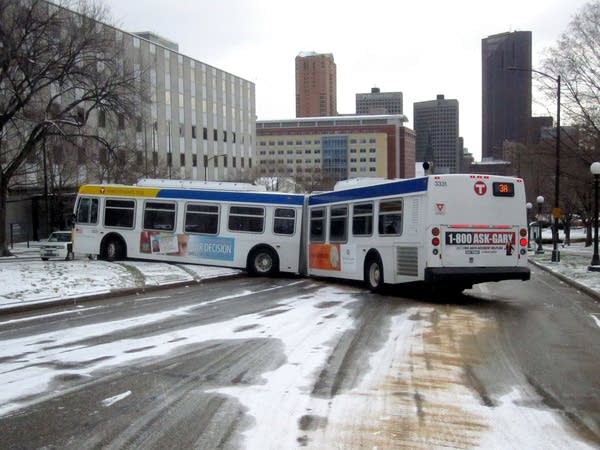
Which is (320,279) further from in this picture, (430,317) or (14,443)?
(14,443)

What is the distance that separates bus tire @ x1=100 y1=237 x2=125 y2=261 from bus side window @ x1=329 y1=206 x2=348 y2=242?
25.9ft

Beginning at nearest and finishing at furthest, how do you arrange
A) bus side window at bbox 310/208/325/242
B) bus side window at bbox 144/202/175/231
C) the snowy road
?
Result: the snowy road → bus side window at bbox 310/208/325/242 → bus side window at bbox 144/202/175/231

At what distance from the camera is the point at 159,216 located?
2162 cm

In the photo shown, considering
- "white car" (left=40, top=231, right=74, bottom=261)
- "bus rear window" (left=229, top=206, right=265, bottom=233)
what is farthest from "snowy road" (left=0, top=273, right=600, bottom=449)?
"white car" (left=40, top=231, right=74, bottom=261)

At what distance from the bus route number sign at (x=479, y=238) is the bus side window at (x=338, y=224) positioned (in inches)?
172

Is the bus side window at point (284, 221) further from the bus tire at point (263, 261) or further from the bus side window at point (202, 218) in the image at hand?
the bus side window at point (202, 218)

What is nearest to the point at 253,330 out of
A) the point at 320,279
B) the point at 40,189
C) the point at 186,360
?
the point at 186,360

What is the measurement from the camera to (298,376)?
277 inches

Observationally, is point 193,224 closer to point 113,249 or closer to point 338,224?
point 113,249

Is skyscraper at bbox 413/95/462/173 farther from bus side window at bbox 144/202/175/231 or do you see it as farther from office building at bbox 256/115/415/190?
bus side window at bbox 144/202/175/231

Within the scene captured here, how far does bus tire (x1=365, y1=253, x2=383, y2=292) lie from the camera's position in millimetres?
15984

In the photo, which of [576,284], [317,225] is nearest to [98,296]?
[317,225]

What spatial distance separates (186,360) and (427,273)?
7.26 metres

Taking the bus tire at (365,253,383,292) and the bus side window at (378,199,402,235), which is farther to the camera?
the bus tire at (365,253,383,292)
